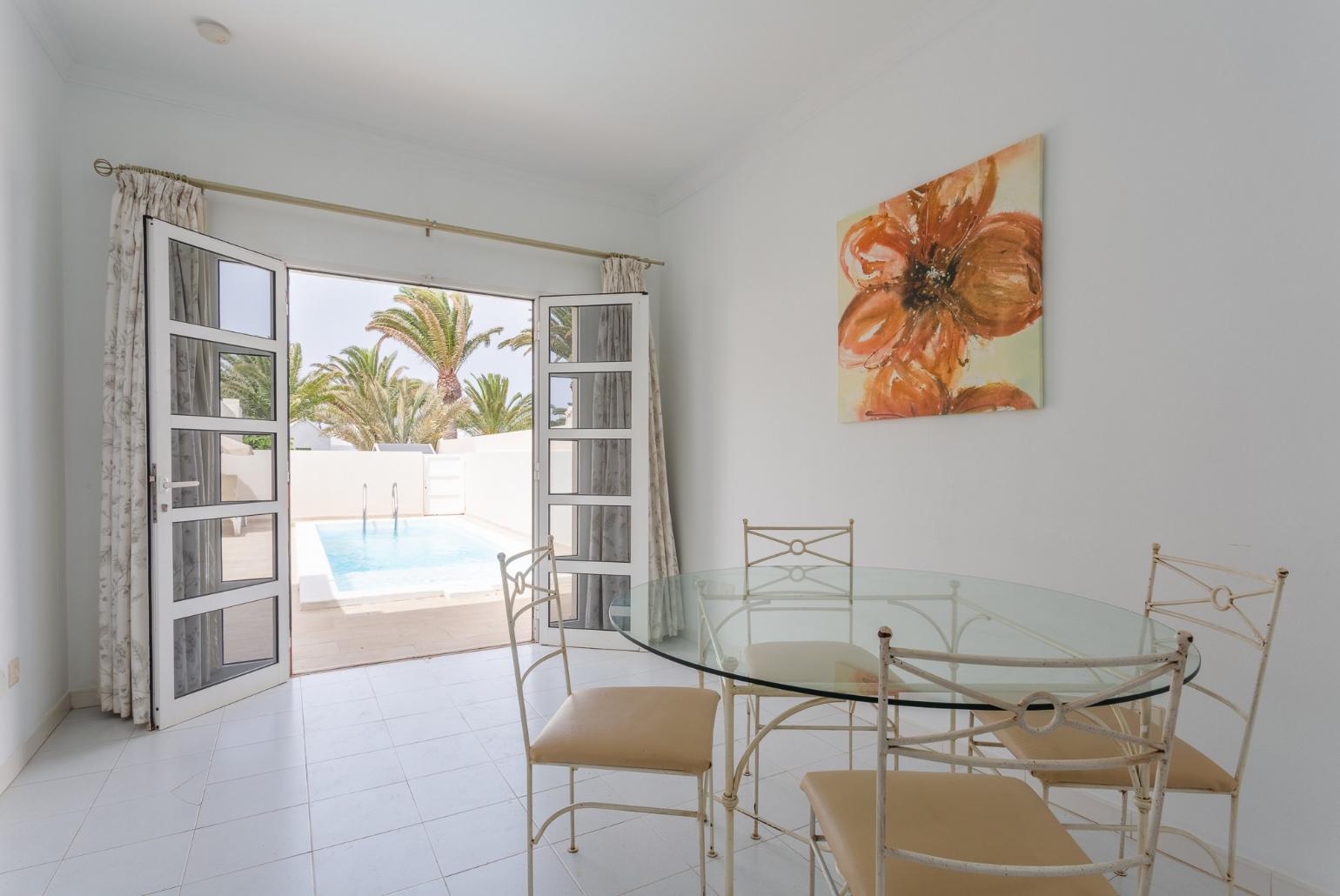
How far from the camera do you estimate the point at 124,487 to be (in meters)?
2.96

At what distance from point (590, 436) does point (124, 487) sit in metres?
2.34

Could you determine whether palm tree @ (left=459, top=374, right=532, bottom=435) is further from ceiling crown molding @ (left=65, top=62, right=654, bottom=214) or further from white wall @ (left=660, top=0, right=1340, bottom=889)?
white wall @ (left=660, top=0, right=1340, bottom=889)

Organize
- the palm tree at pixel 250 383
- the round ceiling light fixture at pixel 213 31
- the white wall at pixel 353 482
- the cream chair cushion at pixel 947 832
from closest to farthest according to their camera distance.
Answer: the cream chair cushion at pixel 947 832 → the round ceiling light fixture at pixel 213 31 → the palm tree at pixel 250 383 → the white wall at pixel 353 482

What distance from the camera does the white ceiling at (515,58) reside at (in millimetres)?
2738

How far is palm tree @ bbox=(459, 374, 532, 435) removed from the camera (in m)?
12.7

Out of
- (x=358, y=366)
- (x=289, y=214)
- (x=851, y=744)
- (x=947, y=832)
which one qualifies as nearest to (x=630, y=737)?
(x=947, y=832)

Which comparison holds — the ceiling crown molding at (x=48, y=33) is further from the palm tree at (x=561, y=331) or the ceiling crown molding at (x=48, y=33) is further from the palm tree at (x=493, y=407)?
the palm tree at (x=493, y=407)

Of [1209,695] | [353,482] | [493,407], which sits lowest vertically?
[353,482]

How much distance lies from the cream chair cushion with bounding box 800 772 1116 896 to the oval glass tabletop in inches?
8.9

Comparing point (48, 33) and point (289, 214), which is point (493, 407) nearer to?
point (289, 214)

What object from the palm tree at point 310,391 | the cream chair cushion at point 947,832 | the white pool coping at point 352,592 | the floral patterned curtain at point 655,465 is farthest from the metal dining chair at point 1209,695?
the palm tree at point 310,391

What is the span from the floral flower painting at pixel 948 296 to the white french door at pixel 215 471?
2908mm

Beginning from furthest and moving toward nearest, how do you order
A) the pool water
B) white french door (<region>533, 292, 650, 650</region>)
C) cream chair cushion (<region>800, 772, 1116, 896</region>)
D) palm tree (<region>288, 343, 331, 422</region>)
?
palm tree (<region>288, 343, 331, 422</region>)
the pool water
white french door (<region>533, 292, 650, 650</region>)
cream chair cushion (<region>800, 772, 1116, 896</region>)

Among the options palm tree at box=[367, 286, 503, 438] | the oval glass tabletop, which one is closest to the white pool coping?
the oval glass tabletop
